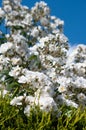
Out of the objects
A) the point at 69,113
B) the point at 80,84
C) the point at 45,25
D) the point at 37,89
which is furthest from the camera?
the point at 45,25

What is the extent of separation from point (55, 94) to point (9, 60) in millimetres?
1302

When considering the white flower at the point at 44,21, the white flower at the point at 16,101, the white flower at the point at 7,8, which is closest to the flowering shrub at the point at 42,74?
the white flower at the point at 16,101

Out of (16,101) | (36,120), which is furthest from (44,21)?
(36,120)

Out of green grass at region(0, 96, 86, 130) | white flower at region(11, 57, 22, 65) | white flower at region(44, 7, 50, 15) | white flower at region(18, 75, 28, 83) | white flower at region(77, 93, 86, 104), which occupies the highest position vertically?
white flower at region(44, 7, 50, 15)

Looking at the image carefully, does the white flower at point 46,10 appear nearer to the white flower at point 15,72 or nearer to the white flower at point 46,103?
the white flower at point 15,72

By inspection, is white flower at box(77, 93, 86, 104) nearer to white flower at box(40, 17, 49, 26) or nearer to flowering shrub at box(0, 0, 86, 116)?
flowering shrub at box(0, 0, 86, 116)

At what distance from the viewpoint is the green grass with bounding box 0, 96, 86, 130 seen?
460 cm

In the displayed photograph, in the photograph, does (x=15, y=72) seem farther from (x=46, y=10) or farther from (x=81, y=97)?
(x=46, y=10)

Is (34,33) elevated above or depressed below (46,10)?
below

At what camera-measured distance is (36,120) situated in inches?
185

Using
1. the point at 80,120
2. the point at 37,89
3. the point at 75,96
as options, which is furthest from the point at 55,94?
the point at 75,96

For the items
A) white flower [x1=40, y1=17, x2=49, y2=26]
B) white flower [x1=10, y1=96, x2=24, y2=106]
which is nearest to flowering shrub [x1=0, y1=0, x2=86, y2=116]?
white flower [x1=10, y1=96, x2=24, y2=106]

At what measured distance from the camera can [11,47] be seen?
6613mm

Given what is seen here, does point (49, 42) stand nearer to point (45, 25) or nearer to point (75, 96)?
point (75, 96)
